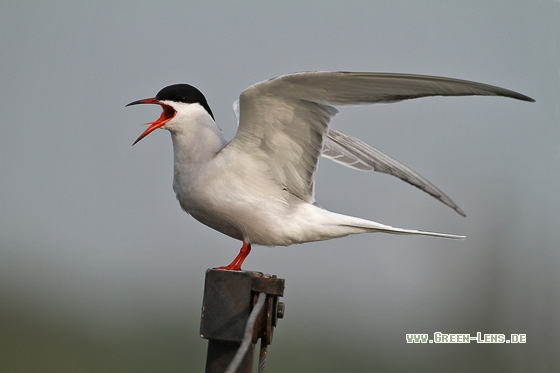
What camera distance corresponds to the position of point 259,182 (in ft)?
10.2

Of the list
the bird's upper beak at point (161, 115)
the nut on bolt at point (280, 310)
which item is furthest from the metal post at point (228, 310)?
the bird's upper beak at point (161, 115)

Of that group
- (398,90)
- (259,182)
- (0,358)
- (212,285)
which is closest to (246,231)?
(259,182)

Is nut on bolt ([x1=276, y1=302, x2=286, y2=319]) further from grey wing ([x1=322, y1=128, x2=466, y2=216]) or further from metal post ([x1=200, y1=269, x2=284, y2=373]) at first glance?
grey wing ([x1=322, y1=128, x2=466, y2=216])

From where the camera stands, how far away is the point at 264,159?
308 centimetres

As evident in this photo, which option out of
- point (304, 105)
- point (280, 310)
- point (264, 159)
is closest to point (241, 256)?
point (264, 159)

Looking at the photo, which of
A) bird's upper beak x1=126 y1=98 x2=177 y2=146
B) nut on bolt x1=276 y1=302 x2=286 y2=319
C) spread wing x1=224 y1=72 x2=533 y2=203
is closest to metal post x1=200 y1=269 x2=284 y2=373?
nut on bolt x1=276 y1=302 x2=286 y2=319

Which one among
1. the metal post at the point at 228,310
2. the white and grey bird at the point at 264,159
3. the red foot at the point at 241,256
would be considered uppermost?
the white and grey bird at the point at 264,159

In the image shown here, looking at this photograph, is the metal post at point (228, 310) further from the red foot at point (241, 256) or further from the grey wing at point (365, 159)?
the grey wing at point (365, 159)

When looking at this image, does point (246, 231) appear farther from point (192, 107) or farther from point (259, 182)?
point (192, 107)

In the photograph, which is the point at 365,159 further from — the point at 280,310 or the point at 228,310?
the point at 228,310

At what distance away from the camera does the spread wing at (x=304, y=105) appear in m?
2.57

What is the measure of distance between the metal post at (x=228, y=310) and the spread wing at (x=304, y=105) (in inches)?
31.7

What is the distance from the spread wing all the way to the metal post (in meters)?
0.81

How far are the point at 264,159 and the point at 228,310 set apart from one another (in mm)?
1101
